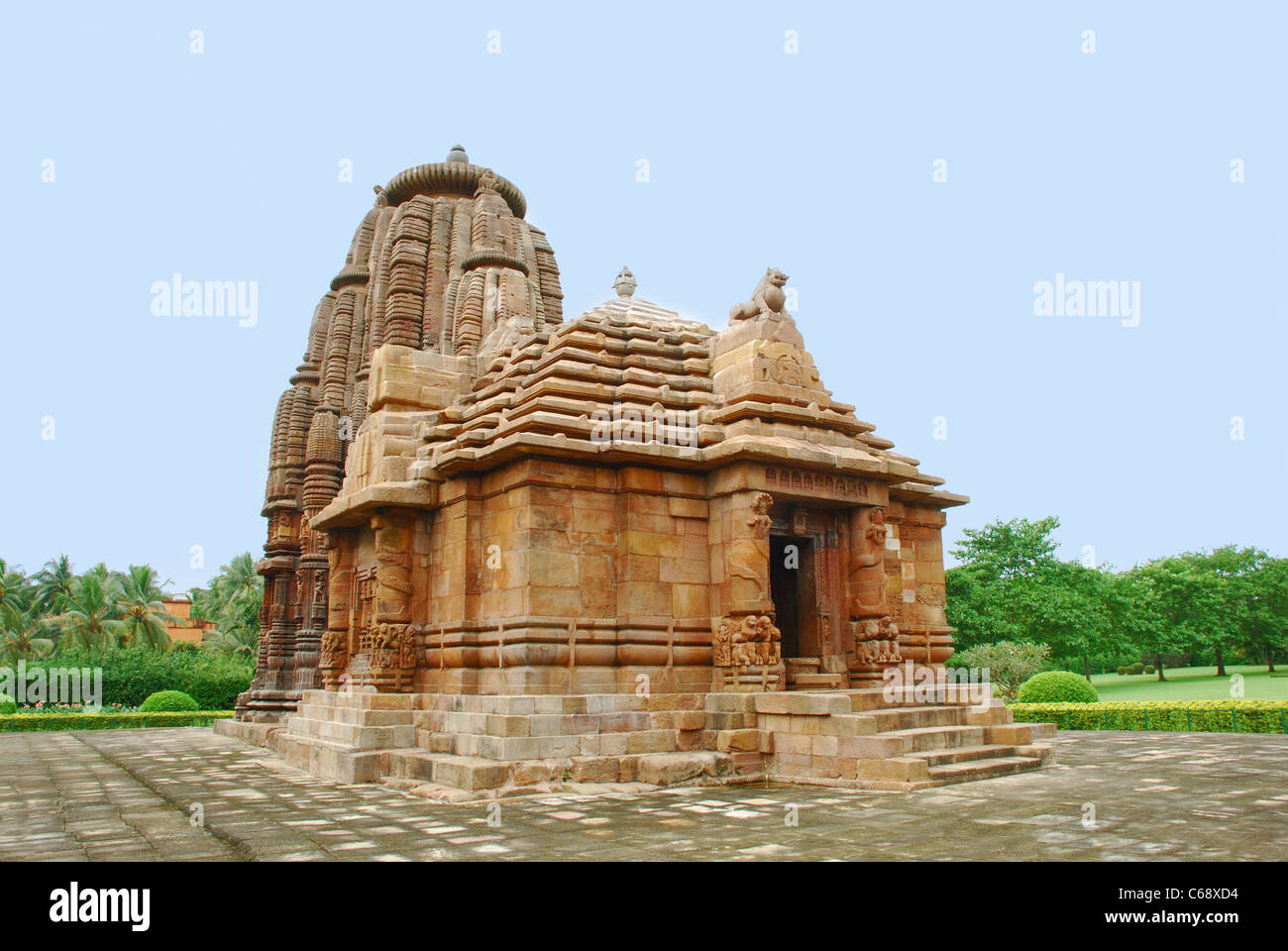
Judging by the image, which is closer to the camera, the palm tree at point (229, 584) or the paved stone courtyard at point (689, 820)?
the paved stone courtyard at point (689, 820)

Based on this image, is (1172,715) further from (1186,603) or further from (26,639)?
(26,639)

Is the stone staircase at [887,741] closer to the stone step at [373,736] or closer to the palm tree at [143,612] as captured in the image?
the stone step at [373,736]

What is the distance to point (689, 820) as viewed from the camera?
8.39 meters

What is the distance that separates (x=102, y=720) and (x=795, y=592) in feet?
77.2

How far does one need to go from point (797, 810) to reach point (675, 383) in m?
6.84

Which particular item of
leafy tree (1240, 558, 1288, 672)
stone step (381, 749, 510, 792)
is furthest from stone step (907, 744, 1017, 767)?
leafy tree (1240, 558, 1288, 672)

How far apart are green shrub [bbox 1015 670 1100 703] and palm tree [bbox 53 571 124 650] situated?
4295 centimetres

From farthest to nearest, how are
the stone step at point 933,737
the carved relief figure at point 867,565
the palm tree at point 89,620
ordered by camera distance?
the palm tree at point 89,620 → the carved relief figure at point 867,565 → the stone step at point 933,737

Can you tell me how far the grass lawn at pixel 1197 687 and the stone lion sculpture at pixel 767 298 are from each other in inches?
1133

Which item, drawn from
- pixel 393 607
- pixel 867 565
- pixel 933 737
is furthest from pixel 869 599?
pixel 393 607

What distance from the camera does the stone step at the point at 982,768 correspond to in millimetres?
10492

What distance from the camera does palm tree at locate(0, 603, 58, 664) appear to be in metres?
44.0

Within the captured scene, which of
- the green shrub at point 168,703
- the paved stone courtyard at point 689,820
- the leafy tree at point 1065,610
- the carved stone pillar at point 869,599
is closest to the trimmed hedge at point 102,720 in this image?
the green shrub at point 168,703
